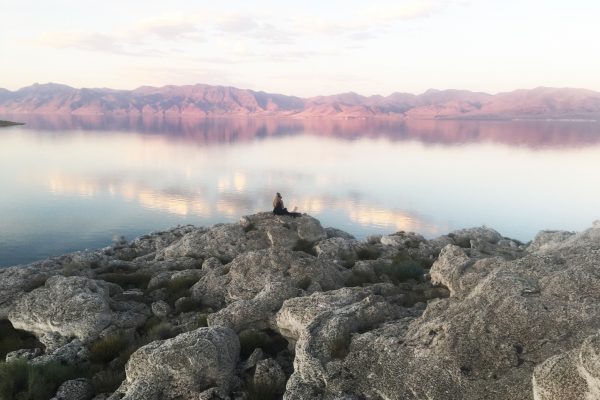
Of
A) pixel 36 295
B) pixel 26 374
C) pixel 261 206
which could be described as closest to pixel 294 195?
pixel 261 206

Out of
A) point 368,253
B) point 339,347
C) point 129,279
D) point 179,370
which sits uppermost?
point 339,347

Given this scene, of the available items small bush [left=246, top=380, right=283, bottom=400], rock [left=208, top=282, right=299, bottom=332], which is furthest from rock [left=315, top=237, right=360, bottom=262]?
small bush [left=246, top=380, right=283, bottom=400]

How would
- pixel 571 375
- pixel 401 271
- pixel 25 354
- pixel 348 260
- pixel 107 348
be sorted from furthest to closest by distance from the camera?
1. pixel 348 260
2. pixel 401 271
3. pixel 25 354
4. pixel 107 348
5. pixel 571 375

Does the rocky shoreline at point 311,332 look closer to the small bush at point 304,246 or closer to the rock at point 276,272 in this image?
the rock at point 276,272

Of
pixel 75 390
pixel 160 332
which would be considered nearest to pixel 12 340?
pixel 160 332

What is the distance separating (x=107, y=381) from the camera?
14.6 m

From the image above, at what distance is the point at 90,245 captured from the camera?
169 feet

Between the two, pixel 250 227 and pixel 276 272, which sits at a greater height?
pixel 276 272

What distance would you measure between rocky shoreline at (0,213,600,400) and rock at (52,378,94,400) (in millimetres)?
47

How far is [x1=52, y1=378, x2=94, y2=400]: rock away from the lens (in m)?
13.8

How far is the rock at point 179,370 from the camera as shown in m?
13.0

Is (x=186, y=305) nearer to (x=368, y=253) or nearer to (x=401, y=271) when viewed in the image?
(x=401, y=271)

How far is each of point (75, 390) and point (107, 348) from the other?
2940mm

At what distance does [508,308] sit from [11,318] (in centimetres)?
2039
